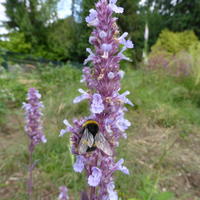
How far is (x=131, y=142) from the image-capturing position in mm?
3820

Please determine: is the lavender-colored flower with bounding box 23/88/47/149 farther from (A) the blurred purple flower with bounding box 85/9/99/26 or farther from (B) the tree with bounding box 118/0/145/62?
(B) the tree with bounding box 118/0/145/62

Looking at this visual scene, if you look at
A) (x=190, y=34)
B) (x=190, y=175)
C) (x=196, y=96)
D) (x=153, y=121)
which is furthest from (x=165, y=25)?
(x=190, y=175)

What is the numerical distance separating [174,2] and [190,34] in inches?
389

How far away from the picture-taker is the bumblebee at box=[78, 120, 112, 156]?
38.1 inches

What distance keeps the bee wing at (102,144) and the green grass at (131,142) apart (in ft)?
1.44

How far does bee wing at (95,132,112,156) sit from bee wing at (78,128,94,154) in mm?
27

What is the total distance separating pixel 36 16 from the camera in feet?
61.6

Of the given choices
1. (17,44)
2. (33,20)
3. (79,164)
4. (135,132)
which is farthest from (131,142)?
(33,20)

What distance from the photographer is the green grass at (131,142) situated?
2.68 metres

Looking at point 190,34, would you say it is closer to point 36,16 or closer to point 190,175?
point 36,16

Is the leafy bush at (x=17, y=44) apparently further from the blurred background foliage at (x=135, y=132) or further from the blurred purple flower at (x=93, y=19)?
the blurred purple flower at (x=93, y=19)

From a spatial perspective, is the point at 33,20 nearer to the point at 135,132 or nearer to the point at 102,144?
the point at 135,132

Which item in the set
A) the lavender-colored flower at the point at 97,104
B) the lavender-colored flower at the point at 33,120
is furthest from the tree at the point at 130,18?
the lavender-colored flower at the point at 97,104

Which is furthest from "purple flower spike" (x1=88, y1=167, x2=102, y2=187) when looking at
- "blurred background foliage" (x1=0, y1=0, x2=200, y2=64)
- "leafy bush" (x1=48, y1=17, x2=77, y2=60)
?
"blurred background foliage" (x1=0, y1=0, x2=200, y2=64)
